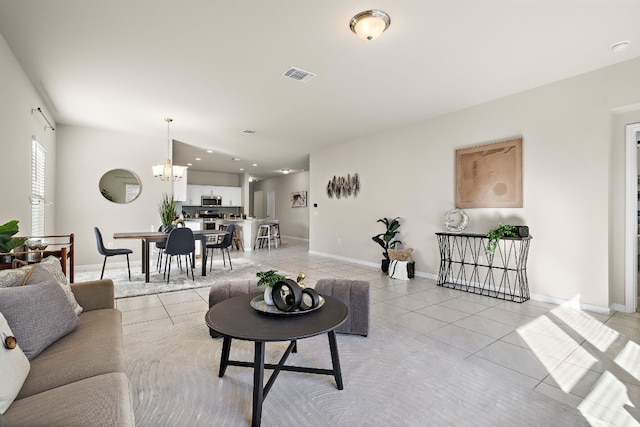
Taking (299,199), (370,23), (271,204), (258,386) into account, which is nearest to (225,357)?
(258,386)

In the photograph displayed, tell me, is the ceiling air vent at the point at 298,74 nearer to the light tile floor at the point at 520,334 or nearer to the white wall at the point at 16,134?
the white wall at the point at 16,134

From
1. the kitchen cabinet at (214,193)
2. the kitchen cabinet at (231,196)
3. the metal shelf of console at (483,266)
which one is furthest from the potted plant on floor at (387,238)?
the kitchen cabinet at (231,196)

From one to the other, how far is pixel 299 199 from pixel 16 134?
9.17 metres

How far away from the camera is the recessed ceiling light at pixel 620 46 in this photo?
281 cm

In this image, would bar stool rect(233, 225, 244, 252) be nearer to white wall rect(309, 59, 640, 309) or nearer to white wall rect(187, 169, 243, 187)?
white wall rect(187, 169, 243, 187)

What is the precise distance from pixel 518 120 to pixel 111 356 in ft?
15.7

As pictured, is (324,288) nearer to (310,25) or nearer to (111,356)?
(111,356)

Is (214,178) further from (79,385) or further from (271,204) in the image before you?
(79,385)

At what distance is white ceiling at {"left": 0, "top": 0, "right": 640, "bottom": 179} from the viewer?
238cm

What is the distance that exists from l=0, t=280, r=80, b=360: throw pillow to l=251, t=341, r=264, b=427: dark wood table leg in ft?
3.46

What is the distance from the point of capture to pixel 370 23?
2.43m

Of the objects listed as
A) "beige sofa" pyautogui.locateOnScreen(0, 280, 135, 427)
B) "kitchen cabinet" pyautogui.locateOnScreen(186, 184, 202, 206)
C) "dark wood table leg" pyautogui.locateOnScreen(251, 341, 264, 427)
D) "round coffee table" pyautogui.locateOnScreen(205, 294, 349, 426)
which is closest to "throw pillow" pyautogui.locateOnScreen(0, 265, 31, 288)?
"beige sofa" pyautogui.locateOnScreen(0, 280, 135, 427)

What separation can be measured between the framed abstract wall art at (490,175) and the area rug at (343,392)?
105 inches

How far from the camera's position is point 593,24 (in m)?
2.55
